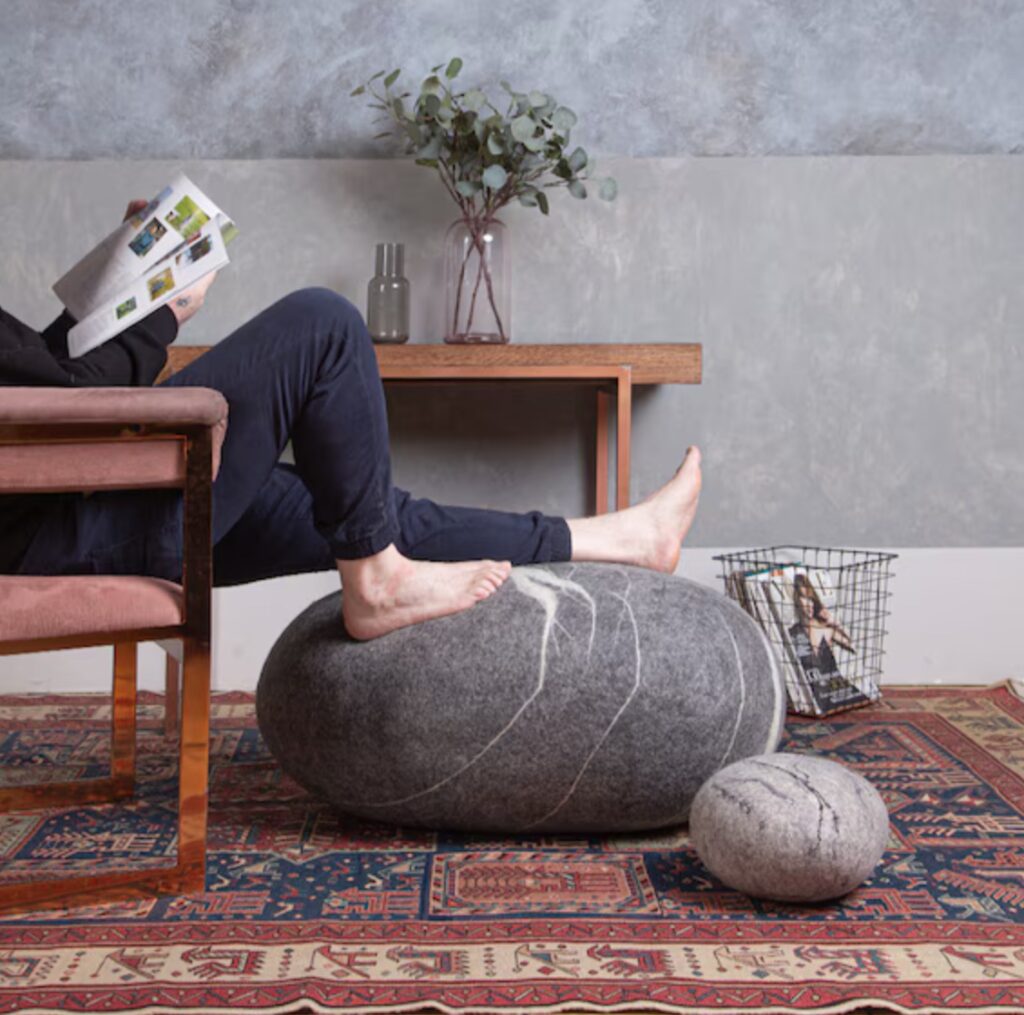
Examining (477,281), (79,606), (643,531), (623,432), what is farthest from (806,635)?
(79,606)

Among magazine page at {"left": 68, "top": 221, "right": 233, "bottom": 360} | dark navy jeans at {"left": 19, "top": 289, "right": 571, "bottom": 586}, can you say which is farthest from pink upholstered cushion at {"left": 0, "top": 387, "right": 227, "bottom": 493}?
magazine page at {"left": 68, "top": 221, "right": 233, "bottom": 360}

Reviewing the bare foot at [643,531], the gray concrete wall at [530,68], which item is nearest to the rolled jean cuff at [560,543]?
the bare foot at [643,531]

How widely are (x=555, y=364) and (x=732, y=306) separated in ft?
2.17

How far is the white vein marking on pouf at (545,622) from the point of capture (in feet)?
5.70

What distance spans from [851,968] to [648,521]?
878 millimetres

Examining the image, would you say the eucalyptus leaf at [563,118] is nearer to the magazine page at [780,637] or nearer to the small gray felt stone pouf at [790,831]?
the magazine page at [780,637]

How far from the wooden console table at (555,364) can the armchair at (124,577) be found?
1.13 meters

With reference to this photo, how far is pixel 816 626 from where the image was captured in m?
2.91

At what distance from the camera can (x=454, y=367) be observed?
2.77 metres

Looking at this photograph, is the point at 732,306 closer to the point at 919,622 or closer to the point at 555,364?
the point at 555,364

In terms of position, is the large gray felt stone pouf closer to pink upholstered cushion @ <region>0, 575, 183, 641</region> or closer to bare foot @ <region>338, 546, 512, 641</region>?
bare foot @ <region>338, 546, 512, 641</region>

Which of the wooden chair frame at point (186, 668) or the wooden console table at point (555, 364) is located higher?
the wooden console table at point (555, 364)

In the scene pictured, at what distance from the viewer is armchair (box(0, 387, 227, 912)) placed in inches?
59.3

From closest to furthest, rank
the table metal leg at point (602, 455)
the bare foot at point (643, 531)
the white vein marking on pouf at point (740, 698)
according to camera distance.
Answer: the white vein marking on pouf at point (740, 698) < the bare foot at point (643, 531) < the table metal leg at point (602, 455)
